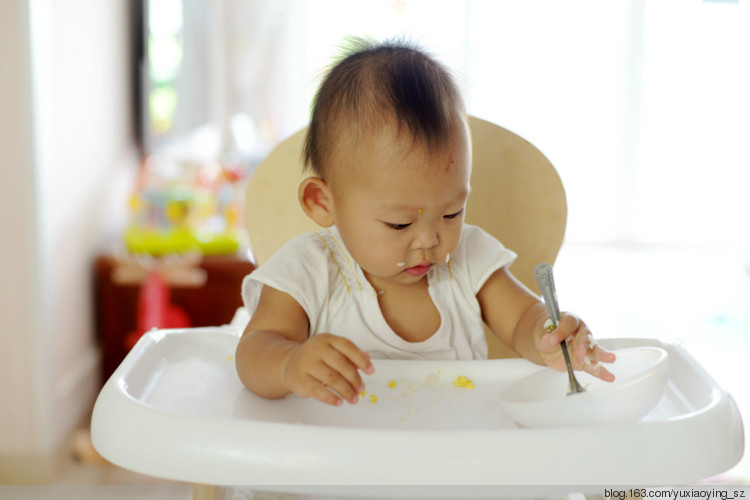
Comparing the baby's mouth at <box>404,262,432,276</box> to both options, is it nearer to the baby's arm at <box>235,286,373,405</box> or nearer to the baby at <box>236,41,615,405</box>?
the baby at <box>236,41,615,405</box>

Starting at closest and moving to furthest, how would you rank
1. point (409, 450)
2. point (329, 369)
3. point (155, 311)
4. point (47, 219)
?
point (409, 450)
point (329, 369)
point (47, 219)
point (155, 311)

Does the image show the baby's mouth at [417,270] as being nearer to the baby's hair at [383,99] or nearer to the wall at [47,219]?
the baby's hair at [383,99]

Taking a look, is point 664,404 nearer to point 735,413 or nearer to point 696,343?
point 735,413

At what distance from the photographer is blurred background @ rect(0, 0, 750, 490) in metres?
1.88

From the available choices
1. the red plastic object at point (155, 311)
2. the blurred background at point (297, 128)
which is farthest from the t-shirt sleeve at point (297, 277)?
the red plastic object at point (155, 311)

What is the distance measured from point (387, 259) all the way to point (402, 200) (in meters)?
0.07

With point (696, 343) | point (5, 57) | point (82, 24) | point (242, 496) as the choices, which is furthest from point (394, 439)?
point (696, 343)

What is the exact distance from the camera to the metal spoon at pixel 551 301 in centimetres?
67

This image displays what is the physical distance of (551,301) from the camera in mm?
691

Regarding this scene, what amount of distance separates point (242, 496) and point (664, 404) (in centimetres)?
41

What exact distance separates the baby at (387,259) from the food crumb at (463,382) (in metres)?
0.07

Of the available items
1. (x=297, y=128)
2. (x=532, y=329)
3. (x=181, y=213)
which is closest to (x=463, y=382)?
(x=532, y=329)

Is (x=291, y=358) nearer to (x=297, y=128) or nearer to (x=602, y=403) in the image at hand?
(x=602, y=403)

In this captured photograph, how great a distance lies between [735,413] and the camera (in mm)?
577
